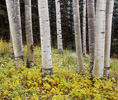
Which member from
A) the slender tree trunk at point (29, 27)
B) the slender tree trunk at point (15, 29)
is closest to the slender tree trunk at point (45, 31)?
the slender tree trunk at point (15, 29)

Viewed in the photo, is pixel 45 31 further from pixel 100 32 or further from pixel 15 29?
pixel 100 32

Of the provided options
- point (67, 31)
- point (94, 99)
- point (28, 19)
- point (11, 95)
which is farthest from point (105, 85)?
point (67, 31)

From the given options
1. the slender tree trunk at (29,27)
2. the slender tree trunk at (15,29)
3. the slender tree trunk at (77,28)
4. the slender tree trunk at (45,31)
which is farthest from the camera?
the slender tree trunk at (29,27)

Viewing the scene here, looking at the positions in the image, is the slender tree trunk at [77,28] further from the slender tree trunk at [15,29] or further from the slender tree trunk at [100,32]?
the slender tree trunk at [15,29]

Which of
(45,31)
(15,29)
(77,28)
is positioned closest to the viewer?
(45,31)

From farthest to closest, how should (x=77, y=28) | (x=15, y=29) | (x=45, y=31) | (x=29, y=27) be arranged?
(x=29, y=27), (x=77, y=28), (x=15, y=29), (x=45, y=31)

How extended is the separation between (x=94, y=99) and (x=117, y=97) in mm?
738

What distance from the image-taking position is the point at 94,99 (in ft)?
9.41

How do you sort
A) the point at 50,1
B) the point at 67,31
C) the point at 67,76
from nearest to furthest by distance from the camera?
the point at 67,76 → the point at 50,1 → the point at 67,31

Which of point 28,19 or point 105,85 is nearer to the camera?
point 105,85

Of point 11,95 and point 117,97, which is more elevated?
point 11,95

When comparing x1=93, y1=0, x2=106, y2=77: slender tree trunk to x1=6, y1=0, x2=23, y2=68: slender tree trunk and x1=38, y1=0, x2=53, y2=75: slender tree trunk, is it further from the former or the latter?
x1=6, y1=0, x2=23, y2=68: slender tree trunk

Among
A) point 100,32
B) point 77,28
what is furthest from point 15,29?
point 100,32

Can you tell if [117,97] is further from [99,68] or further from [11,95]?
[11,95]
